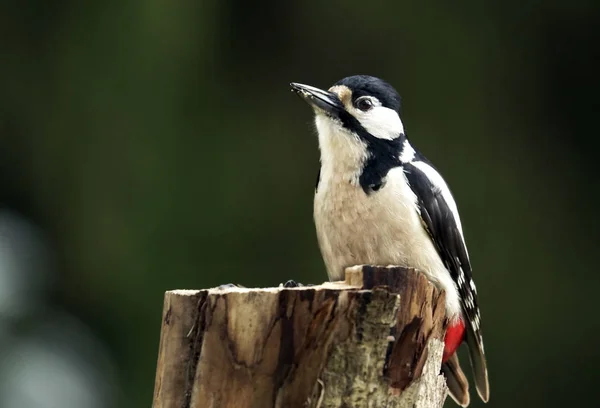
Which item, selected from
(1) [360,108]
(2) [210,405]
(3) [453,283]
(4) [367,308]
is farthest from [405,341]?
(1) [360,108]

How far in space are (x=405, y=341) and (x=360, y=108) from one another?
1.09m

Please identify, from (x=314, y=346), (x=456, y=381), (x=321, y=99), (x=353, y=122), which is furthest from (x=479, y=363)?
(x=314, y=346)

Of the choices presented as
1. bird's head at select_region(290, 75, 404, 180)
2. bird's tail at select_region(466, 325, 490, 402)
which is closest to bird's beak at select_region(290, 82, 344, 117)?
bird's head at select_region(290, 75, 404, 180)

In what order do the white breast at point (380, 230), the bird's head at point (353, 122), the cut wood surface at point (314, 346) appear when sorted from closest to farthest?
the cut wood surface at point (314, 346) → the white breast at point (380, 230) → the bird's head at point (353, 122)

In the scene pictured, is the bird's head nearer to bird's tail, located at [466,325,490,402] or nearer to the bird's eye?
the bird's eye

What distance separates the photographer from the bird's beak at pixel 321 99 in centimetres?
284

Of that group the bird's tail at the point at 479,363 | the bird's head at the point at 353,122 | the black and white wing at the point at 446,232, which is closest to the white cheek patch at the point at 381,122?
the bird's head at the point at 353,122

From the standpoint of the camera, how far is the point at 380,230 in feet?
8.86

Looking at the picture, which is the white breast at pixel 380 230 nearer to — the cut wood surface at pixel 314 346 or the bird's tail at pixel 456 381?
the bird's tail at pixel 456 381

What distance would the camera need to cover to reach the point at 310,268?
15.8ft

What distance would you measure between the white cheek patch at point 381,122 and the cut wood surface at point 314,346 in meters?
0.95

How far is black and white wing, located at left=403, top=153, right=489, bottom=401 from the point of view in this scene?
2.79 m

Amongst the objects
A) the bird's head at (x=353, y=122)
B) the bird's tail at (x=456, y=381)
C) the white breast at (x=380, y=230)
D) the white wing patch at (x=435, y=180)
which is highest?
the bird's head at (x=353, y=122)

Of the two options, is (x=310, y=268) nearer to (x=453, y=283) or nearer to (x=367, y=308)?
(x=453, y=283)
